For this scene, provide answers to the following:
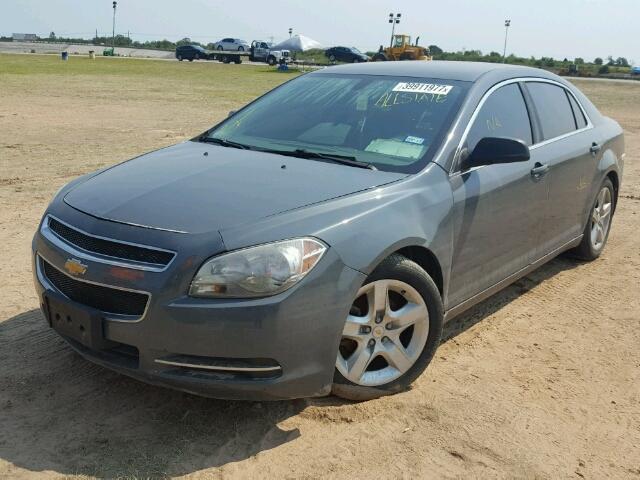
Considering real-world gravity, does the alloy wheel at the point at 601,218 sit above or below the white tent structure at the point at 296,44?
below

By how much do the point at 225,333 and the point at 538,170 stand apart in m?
2.59

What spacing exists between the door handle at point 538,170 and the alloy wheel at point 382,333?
1.47 m

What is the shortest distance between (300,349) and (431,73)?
7.46 ft

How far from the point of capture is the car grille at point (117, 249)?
2.93 metres

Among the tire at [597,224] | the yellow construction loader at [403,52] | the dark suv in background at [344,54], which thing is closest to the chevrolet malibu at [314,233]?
the tire at [597,224]

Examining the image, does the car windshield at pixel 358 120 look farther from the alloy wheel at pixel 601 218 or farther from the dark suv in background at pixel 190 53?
the dark suv in background at pixel 190 53

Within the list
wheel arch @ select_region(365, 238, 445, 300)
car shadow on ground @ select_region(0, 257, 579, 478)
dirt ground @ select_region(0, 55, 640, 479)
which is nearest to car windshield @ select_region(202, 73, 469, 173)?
wheel arch @ select_region(365, 238, 445, 300)

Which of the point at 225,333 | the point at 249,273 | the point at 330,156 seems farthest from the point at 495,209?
the point at 225,333

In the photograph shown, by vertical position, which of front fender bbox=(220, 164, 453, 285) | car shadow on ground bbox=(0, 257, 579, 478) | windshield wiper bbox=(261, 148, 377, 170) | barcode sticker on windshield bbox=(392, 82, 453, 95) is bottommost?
car shadow on ground bbox=(0, 257, 579, 478)

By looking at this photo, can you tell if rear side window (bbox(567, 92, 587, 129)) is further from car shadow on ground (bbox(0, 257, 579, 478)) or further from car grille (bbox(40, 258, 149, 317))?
car grille (bbox(40, 258, 149, 317))

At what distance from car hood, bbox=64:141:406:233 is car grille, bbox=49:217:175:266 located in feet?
0.39

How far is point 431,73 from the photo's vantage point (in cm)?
448

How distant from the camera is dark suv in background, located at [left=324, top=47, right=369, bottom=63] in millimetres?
57625

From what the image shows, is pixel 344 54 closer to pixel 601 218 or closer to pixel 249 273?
pixel 601 218
